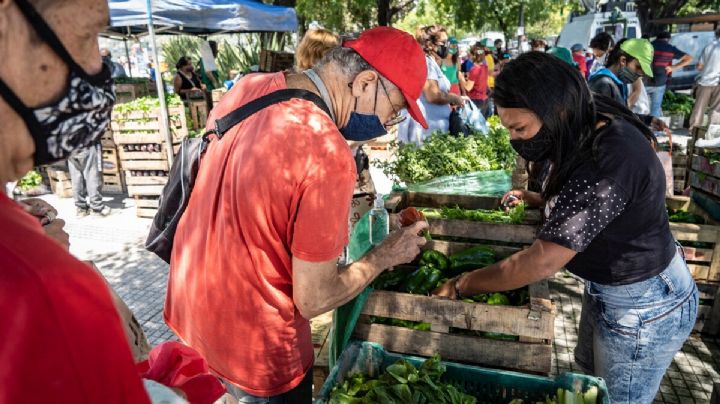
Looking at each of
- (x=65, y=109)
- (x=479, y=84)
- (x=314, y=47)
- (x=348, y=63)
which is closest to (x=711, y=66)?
(x=479, y=84)

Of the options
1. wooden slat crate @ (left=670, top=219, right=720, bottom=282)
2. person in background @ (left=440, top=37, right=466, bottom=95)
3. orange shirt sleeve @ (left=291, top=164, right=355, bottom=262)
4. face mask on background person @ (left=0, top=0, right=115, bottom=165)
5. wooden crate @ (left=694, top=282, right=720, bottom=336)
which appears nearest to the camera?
face mask on background person @ (left=0, top=0, right=115, bottom=165)

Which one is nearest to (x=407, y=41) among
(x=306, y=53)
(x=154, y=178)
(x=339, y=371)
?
(x=339, y=371)

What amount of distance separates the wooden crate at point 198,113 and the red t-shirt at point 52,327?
367 inches

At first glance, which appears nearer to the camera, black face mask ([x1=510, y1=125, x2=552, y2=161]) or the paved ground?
black face mask ([x1=510, y1=125, x2=552, y2=161])

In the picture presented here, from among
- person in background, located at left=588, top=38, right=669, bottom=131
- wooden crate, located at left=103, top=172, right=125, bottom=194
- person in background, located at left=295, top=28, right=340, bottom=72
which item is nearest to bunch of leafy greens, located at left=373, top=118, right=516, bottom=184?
person in background, located at left=295, top=28, right=340, bottom=72

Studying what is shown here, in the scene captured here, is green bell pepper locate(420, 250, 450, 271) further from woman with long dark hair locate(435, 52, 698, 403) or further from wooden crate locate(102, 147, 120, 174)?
wooden crate locate(102, 147, 120, 174)

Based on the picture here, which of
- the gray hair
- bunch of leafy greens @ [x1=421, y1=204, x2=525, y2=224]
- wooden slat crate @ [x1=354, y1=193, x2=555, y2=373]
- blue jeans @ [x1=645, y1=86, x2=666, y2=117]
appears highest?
the gray hair

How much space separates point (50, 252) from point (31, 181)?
927cm

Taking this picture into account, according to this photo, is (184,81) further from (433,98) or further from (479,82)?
(433,98)

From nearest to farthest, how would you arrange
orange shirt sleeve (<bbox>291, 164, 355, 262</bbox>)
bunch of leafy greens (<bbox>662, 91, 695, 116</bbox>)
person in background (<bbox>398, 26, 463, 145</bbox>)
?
orange shirt sleeve (<bbox>291, 164, 355, 262</bbox>) → person in background (<bbox>398, 26, 463, 145</bbox>) → bunch of leafy greens (<bbox>662, 91, 695, 116</bbox>)

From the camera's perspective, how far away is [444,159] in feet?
15.4

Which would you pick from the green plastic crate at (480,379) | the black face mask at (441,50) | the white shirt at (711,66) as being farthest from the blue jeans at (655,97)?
the green plastic crate at (480,379)

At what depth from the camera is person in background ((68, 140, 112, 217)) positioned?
7156 millimetres

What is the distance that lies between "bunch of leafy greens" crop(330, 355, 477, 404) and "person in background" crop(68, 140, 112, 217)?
20.9 feet
